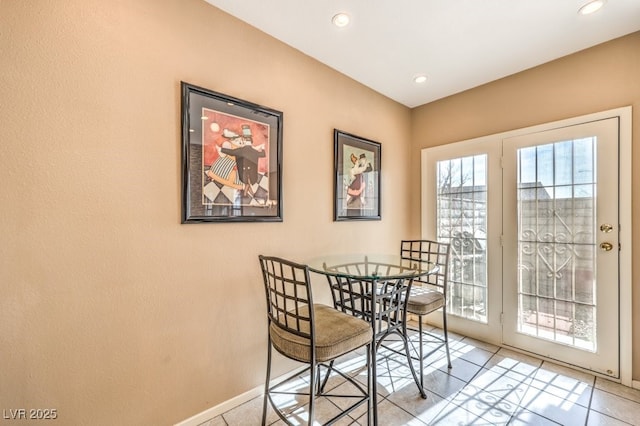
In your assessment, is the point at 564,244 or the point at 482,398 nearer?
the point at 482,398

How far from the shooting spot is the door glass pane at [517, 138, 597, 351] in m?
2.19

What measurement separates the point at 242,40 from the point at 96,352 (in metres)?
2.06

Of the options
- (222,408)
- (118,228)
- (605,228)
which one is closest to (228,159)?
(118,228)

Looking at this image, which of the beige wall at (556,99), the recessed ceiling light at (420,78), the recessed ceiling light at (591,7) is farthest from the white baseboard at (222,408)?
the recessed ceiling light at (591,7)

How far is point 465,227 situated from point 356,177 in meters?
1.32

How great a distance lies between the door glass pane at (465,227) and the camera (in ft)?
9.16

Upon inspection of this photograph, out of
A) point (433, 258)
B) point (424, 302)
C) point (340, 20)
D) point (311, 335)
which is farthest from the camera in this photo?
point (433, 258)

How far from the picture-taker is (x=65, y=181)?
50.4 inches

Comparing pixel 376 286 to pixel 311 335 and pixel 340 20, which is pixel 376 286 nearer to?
pixel 311 335

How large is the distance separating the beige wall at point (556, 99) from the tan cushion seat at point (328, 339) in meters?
2.16

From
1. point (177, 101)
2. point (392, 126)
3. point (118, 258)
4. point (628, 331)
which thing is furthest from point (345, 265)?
point (628, 331)

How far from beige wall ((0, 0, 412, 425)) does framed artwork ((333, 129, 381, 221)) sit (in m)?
0.72

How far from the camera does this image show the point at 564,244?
7.53 feet

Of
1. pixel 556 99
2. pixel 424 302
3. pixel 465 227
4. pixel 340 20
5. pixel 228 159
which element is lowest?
pixel 424 302
